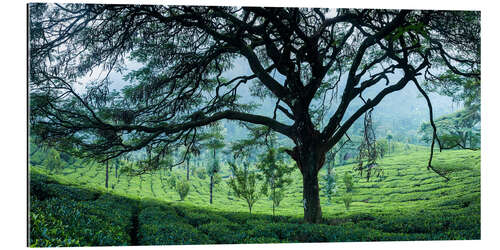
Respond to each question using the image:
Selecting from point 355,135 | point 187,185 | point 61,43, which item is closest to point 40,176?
point 61,43

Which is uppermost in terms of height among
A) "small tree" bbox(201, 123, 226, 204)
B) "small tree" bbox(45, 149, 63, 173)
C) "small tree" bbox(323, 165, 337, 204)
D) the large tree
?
the large tree

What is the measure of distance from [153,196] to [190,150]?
1.24 m

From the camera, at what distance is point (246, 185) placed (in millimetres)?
5547

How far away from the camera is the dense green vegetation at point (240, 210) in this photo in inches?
153

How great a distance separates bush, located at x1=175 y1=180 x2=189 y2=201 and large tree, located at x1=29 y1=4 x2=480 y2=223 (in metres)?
1.53

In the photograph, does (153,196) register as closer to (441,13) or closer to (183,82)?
(183,82)

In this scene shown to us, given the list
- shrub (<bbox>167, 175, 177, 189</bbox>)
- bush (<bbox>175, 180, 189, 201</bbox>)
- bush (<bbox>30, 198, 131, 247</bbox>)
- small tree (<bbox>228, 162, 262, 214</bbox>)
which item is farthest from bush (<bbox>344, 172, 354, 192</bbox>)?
bush (<bbox>30, 198, 131, 247</bbox>)

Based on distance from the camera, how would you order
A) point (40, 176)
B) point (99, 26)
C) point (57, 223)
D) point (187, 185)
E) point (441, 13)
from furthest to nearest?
point (187, 185) → point (441, 13) → point (99, 26) → point (40, 176) → point (57, 223)

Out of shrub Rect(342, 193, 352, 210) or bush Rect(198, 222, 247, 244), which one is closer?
bush Rect(198, 222, 247, 244)

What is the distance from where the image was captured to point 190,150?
5094mm

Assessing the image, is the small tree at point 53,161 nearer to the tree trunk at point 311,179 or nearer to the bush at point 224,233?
the bush at point 224,233

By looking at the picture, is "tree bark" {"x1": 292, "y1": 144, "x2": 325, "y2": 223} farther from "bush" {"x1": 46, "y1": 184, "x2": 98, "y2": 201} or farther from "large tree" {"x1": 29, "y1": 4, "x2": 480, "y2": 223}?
"bush" {"x1": 46, "y1": 184, "x2": 98, "y2": 201}

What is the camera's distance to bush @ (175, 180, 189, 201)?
240 inches

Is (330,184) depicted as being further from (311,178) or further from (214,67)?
(214,67)
